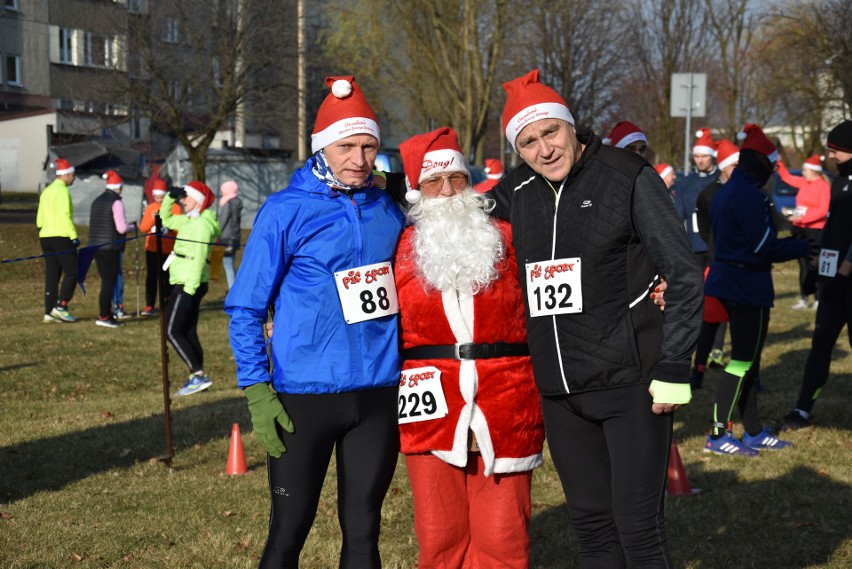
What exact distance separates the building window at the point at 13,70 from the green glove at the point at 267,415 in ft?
157

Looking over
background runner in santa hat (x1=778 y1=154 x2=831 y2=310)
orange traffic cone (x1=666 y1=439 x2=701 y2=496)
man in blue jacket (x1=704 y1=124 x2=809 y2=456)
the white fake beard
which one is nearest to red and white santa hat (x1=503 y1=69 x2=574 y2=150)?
the white fake beard

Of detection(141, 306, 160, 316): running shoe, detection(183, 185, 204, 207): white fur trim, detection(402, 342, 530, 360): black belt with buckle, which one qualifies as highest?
detection(183, 185, 204, 207): white fur trim

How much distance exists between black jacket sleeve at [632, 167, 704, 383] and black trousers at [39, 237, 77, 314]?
504 inches

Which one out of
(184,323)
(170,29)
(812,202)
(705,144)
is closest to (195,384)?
(184,323)

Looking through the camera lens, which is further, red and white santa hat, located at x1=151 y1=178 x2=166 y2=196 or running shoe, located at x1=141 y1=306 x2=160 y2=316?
red and white santa hat, located at x1=151 y1=178 x2=166 y2=196

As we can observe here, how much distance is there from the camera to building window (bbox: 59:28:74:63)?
48.9 metres

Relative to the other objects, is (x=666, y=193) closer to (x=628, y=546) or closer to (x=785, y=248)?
(x=628, y=546)

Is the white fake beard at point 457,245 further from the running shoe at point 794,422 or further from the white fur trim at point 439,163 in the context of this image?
the running shoe at point 794,422

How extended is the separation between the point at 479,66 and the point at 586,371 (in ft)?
98.6

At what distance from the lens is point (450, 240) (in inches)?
160

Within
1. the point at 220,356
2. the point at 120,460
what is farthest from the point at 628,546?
the point at 220,356

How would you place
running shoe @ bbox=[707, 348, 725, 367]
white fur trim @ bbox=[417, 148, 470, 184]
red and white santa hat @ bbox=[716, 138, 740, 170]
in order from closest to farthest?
white fur trim @ bbox=[417, 148, 470, 184] < red and white santa hat @ bbox=[716, 138, 740, 170] < running shoe @ bbox=[707, 348, 725, 367]

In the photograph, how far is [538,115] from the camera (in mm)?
4023

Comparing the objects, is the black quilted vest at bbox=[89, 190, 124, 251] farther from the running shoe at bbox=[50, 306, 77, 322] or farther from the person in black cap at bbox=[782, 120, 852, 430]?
the person in black cap at bbox=[782, 120, 852, 430]
